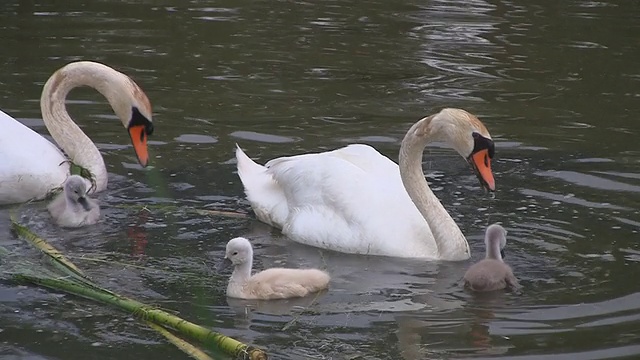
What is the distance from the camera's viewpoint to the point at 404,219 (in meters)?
8.67

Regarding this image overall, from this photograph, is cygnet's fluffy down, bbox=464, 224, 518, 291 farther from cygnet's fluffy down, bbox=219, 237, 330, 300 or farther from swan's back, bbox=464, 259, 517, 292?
cygnet's fluffy down, bbox=219, 237, 330, 300

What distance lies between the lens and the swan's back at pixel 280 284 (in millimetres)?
7457

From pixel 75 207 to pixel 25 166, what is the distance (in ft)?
2.90

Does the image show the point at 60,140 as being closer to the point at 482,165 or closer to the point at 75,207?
the point at 75,207

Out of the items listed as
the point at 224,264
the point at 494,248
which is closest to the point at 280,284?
the point at 224,264

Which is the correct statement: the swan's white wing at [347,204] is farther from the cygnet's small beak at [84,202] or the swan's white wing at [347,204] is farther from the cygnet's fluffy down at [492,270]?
the cygnet's small beak at [84,202]

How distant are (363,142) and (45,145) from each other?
2.45 metres

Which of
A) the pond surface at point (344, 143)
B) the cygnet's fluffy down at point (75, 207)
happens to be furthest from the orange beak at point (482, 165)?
the cygnet's fluffy down at point (75, 207)

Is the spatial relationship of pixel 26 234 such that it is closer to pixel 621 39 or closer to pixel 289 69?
pixel 289 69

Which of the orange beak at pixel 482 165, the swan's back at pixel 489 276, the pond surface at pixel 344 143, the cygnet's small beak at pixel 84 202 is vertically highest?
the orange beak at pixel 482 165

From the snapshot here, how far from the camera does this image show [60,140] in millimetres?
10297

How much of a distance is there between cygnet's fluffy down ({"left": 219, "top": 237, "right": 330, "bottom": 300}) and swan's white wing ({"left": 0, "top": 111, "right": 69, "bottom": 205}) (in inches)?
93.1

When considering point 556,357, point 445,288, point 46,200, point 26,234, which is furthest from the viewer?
point 46,200

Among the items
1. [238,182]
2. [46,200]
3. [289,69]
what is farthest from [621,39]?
[46,200]
